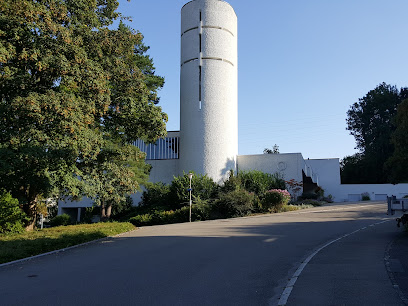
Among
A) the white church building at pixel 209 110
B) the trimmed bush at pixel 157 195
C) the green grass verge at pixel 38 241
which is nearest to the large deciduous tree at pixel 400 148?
the green grass verge at pixel 38 241

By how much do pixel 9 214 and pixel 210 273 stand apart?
32.0ft

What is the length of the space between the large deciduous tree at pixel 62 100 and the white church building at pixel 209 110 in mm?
14455

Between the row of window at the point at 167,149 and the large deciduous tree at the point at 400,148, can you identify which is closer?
the large deciduous tree at the point at 400,148

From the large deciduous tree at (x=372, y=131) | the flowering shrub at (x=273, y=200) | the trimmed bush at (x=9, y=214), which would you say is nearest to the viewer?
the trimmed bush at (x=9, y=214)

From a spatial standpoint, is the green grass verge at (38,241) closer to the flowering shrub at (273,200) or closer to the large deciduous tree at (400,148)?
the large deciduous tree at (400,148)

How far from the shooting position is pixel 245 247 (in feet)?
37.8

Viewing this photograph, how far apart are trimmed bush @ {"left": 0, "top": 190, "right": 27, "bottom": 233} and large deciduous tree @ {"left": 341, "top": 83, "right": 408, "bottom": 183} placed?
58.2 m

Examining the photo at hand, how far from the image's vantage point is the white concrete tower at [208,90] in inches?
1302

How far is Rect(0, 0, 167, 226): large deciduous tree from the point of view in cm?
1391

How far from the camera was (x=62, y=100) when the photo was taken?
1429cm

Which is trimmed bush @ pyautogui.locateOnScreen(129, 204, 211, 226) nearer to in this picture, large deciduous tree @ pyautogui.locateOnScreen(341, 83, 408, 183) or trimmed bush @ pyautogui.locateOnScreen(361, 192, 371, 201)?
trimmed bush @ pyautogui.locateOnScreen(361, 192, 371, 201)

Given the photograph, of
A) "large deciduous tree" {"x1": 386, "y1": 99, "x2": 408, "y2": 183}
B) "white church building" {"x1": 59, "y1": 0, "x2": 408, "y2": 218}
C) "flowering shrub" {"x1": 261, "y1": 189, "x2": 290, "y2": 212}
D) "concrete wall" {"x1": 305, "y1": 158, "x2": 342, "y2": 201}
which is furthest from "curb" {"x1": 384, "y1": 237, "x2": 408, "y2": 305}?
"concrete wall" {"x1": 305, "y1": 158, "x2": 342, "y2": 201}

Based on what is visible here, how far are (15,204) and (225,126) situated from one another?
2149 centimetres

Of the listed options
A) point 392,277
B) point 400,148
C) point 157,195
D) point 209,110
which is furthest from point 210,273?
point 209,110
